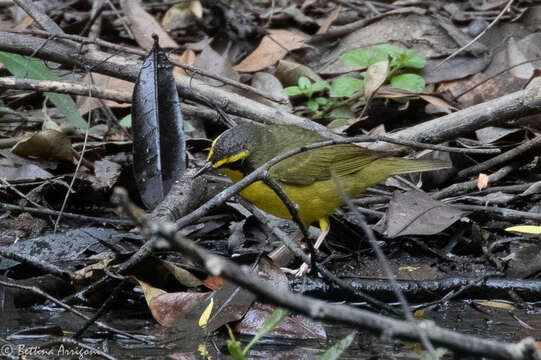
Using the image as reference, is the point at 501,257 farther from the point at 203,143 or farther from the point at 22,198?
the point at 22,198

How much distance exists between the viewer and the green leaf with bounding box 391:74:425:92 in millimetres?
6434

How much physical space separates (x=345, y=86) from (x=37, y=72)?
2.73m

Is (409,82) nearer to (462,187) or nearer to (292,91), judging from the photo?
(292,91)

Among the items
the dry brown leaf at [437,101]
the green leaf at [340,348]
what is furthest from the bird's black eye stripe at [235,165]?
the green leaf at [340,348]

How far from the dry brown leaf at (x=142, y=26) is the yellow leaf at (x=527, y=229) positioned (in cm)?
430

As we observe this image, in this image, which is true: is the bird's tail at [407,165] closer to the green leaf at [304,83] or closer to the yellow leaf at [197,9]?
the green leaf at [304,83]

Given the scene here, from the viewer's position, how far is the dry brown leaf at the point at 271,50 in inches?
294

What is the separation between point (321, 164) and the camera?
17.9ft

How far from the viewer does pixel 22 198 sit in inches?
217

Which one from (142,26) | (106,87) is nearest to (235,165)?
(106,87)

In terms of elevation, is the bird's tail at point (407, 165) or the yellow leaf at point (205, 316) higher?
the bird's tail at point (407, 165)

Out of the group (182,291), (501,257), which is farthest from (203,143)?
(501,257)

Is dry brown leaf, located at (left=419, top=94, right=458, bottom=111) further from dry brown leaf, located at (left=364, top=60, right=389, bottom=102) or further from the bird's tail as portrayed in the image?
the bird's tail

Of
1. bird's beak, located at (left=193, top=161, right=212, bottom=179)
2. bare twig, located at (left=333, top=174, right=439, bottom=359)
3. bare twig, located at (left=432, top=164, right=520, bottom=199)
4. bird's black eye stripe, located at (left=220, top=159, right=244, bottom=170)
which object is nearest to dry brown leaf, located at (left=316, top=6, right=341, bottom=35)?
bare twig, located at (left=432, top=164, right=520, bottom=199)
